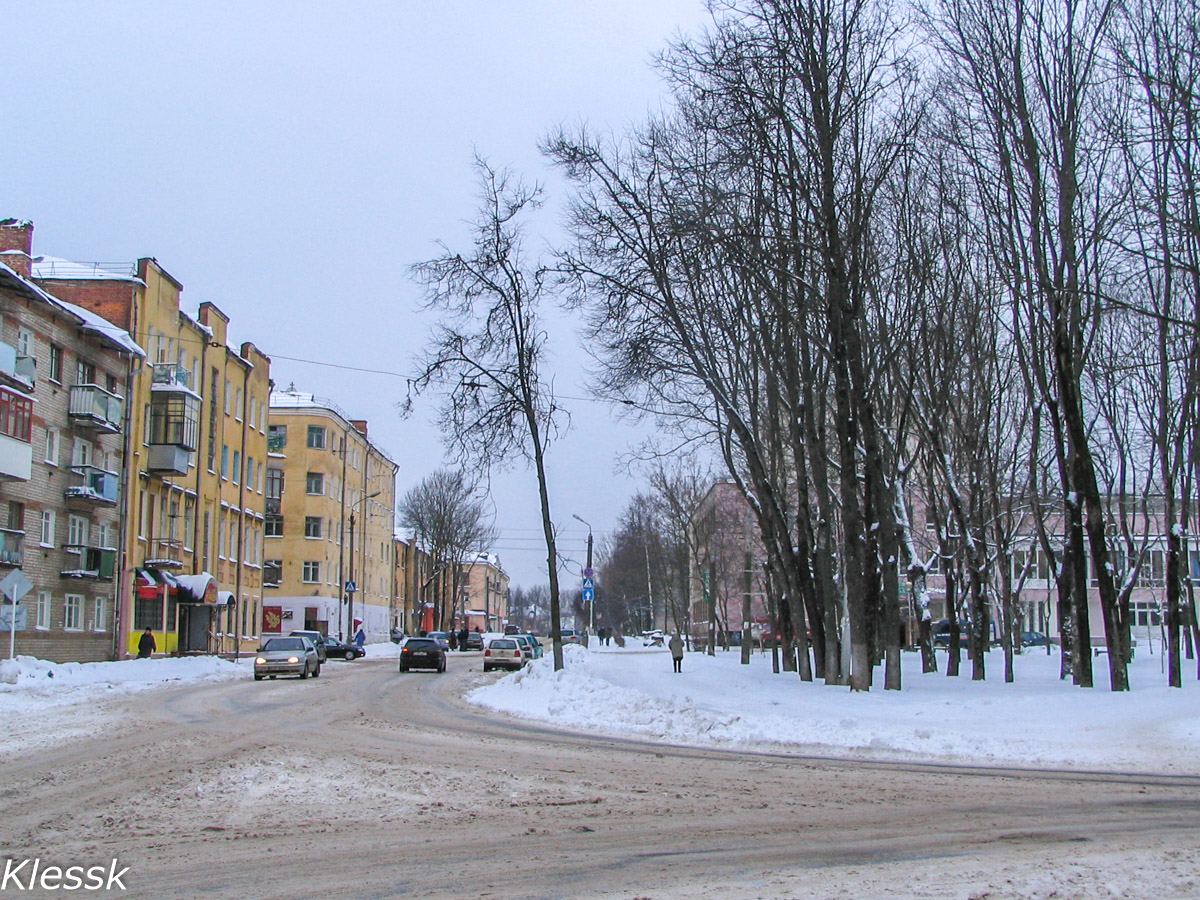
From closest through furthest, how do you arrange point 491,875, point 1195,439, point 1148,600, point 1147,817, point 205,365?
1. point 491,875
2. point 1147,817
3. point 1195,439
4. point 205,365
5. point 1148,600

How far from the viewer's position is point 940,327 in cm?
2752

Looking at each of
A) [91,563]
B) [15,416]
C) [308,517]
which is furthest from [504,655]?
[308,517]

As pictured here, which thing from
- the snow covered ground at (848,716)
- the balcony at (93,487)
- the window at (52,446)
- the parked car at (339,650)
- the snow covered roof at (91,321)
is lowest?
the parked car at (339,650)

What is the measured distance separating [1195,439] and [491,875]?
27.2 m

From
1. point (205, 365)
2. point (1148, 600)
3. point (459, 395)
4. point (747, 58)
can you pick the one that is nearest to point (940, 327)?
point (747, 58)

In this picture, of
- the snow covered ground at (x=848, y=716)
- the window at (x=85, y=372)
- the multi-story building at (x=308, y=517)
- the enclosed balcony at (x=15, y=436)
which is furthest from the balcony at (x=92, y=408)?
the multi-story building at (x=308, y=517)

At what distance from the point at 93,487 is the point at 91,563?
2802 millimetres

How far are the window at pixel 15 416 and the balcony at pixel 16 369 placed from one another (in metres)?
0.49

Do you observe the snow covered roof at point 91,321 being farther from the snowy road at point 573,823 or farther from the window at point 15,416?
the snowy road at point 573,823

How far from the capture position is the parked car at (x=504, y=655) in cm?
4691

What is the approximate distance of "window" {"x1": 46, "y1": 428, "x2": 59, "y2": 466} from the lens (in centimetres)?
3988

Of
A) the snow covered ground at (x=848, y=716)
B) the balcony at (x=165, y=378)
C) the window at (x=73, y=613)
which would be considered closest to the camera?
the snow covered ground at (x=848, y=716)

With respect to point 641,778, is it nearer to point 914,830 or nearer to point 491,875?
point 914,830

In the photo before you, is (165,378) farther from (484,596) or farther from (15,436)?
(484,596)
